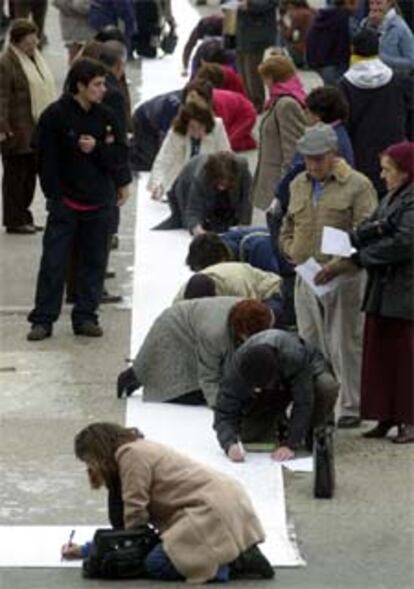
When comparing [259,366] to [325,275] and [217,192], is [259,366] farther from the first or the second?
[217,192]

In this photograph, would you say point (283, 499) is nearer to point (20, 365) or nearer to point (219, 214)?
point (20, 365)

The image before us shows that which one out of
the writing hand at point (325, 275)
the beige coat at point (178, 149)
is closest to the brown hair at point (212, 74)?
the beige coat at point (178, 149)

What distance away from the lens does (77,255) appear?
14602mm

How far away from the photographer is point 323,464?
1122 cm

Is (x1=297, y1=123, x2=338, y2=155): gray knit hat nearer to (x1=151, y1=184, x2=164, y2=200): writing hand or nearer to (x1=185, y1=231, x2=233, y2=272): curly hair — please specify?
(x1=185, y1=231, x2=233, y2=272): curly hair

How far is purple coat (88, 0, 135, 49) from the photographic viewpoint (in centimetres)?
2492

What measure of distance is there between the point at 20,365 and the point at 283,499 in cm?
311

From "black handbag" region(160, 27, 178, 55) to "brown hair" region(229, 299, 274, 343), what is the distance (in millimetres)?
14840

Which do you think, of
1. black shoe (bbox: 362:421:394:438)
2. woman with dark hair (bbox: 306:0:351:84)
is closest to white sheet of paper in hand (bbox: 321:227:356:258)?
black shoe (bbox: 362:421:394:438)

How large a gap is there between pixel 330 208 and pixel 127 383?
1577 millimetres

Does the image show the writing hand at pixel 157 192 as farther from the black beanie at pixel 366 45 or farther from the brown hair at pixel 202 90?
the black beanie at pixel 366 45

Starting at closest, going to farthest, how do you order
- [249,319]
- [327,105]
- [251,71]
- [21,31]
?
[249,319] → [327,105] → [21,31] → [251,71]

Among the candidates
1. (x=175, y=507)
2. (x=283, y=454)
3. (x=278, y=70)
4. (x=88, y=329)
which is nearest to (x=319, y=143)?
(x=283, y=454)

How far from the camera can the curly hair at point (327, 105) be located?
44.4ft
